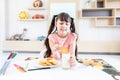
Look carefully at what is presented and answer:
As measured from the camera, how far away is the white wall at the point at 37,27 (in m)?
4.38

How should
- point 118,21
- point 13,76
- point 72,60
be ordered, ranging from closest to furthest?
point 13,76 → point 72,60 → point 118,21

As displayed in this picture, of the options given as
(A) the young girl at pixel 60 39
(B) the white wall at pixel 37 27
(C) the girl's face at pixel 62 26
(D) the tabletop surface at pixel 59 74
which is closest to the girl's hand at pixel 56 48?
(A) the young girl at pixel 60 39

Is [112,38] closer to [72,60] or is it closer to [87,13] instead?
[87,13]

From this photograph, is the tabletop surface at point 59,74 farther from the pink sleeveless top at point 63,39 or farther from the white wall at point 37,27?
the white wall at point 37,27

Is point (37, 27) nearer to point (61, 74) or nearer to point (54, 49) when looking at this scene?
point (54, 49)

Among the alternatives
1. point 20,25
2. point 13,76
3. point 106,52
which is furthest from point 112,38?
point 13,76

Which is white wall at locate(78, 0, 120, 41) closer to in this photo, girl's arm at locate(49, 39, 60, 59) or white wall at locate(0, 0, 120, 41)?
white wall at locate(0, 0, 120, 41)

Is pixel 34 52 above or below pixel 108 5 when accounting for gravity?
below

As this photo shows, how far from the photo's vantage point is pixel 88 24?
14.4ft

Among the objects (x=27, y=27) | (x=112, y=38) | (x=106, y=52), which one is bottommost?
(x=106, y=52)

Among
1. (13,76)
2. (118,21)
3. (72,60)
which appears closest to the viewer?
(13,76)

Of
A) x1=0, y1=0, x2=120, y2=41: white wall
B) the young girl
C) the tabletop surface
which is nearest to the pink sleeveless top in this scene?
the young girl

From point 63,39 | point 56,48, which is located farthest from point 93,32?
point 56,48

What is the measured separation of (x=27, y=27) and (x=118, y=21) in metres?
2.20
